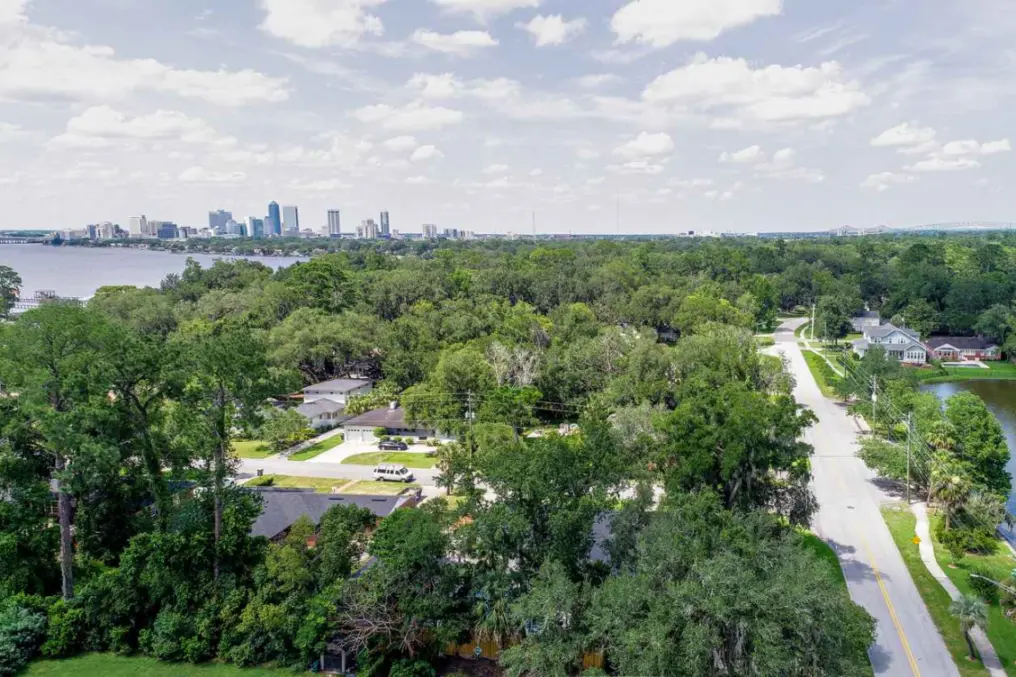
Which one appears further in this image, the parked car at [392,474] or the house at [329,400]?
the house at [329,400]

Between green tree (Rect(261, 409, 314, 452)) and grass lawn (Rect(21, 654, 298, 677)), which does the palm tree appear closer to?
grass lawn (Rect(21, 654, 298, 677))

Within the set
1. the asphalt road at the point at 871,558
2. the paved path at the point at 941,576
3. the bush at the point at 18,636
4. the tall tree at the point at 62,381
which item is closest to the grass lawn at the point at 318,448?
the tall tree at the point at 62,381

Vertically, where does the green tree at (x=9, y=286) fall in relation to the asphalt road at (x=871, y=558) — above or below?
above

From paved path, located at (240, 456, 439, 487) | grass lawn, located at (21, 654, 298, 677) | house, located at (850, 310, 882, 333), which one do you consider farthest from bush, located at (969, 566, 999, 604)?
house, located at (850, 310, 882, 333)

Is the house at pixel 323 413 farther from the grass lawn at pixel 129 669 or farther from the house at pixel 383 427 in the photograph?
the grass lawn at pixel 129 669

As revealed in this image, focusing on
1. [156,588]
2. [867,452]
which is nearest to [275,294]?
[156,588]

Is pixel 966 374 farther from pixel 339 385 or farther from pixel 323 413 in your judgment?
pixel 323 413

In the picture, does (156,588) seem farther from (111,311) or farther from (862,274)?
(862,274)
